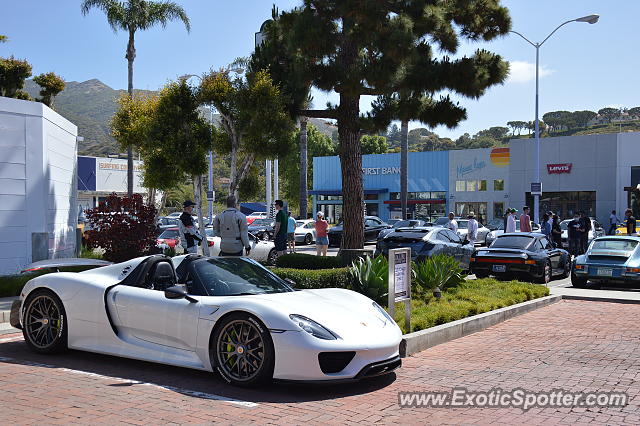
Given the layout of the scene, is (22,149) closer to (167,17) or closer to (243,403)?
(243,403)

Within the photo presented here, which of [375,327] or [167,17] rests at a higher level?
[167,17]

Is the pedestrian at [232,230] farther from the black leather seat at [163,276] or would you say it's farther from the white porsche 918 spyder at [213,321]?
the black leather seat at [163,276]

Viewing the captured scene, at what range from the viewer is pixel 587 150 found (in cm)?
4531

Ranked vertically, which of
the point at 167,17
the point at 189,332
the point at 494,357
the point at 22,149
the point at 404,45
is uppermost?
the point at 167,17

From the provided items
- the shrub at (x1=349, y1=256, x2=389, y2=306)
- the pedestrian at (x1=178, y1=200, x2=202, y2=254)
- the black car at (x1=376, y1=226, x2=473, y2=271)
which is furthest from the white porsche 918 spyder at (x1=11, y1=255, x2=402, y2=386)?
the black car at (x1=376, y1=226, x2=473, y2=271)

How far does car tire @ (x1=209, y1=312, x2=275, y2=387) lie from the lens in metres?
5.93

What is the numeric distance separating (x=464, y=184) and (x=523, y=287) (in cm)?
4045

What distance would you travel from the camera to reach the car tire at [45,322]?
725 centimetres

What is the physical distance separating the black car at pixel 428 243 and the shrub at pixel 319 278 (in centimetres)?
571

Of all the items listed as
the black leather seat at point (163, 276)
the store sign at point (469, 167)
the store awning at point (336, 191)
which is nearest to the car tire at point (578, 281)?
the black leather seat at point (163, 276)

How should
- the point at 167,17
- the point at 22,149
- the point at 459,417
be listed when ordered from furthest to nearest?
1. the point at 167,17
2. the point at 22,149
3. the point at 459,417

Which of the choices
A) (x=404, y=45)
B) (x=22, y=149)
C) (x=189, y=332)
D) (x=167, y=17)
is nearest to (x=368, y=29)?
(x=404, y=45)

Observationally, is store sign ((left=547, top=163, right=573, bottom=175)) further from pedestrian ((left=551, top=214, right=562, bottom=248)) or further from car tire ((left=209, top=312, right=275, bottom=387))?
car tire ((left=209, top=312, right=275, bottom=387))

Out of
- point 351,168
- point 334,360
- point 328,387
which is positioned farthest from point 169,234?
point 334,360
